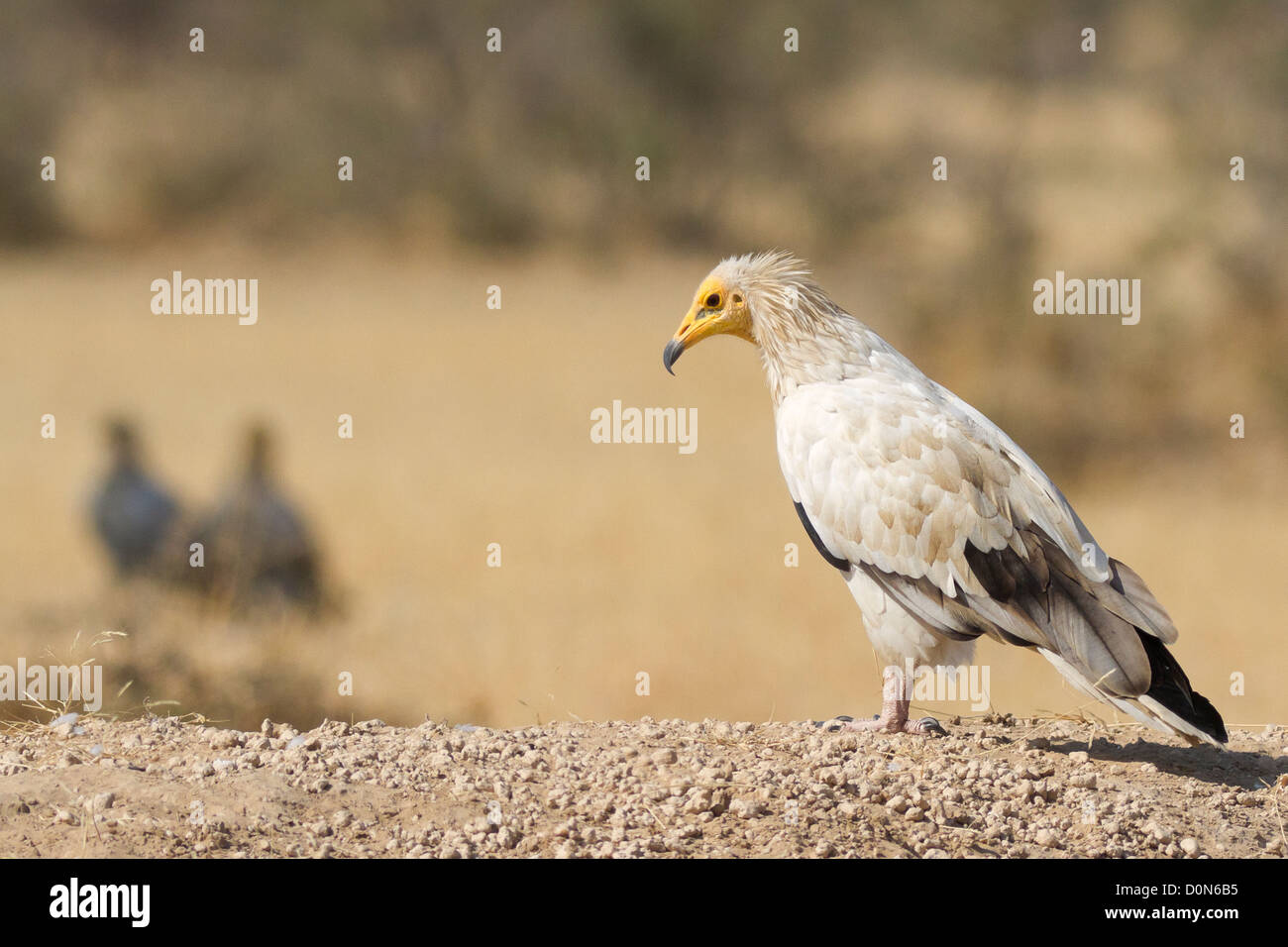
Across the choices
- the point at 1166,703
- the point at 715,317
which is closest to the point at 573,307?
the point at 715,317

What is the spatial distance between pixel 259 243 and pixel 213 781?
131ft

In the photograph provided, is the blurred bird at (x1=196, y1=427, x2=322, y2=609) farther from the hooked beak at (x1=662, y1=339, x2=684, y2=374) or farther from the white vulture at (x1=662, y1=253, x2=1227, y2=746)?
the white vulture at (x1=662, y1=253, x2=1227, y2=746)

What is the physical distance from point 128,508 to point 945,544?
9.97 metres

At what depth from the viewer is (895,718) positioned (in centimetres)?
664

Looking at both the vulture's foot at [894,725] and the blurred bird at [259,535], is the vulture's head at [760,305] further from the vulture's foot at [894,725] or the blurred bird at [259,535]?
the blurred bird at [259,535]

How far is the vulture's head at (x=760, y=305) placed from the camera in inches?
275

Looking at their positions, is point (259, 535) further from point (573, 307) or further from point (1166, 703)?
point (573, 307)

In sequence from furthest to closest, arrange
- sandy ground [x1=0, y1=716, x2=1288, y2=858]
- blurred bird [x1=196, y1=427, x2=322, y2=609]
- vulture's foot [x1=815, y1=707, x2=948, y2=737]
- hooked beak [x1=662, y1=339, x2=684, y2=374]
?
blurred bird [x1=196, y1=427, x2=322, y2=609], hooked beak [x1=662, y1=339, x2=684, y2=374], vulture's foot [x1=815, y1=707, x2=948, y2=737], sandy ground [x1=0, y1=716, x2=1288, y2=858]

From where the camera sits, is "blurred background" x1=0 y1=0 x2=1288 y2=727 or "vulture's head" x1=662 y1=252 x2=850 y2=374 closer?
"vulture's head" x1=662 y1=252 x2=850 y2=374

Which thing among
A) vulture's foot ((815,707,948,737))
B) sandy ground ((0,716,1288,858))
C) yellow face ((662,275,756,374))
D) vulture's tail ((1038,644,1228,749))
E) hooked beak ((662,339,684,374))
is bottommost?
sandy ground ((0,716,1288,858))

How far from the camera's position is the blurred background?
15.9 metres

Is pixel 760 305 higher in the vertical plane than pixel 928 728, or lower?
higher

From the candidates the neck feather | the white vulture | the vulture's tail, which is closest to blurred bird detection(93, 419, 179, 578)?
the neck feather
